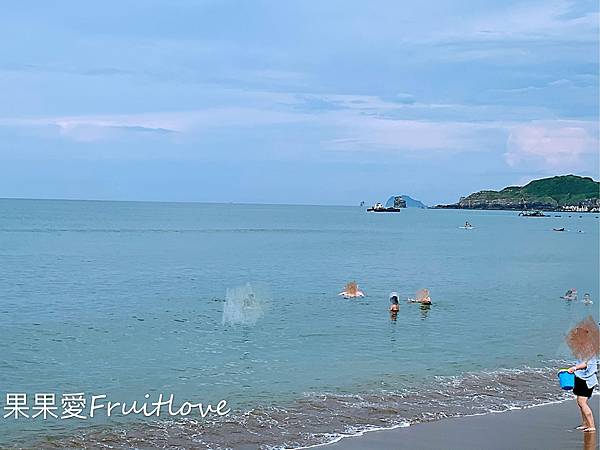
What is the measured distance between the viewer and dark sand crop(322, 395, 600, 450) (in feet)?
43.3

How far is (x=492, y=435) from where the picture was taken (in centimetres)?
1395

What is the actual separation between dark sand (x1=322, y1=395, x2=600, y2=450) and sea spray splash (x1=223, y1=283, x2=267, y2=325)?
13707mm

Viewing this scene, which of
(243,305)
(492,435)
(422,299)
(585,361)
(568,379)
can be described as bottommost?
(243,305)

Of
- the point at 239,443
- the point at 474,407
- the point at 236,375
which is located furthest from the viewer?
the point at 236,375

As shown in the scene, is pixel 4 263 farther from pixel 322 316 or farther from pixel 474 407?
pixel 474 407

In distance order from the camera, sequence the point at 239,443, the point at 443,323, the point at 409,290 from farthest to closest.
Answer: the point at 409,290 < the point at 443,323 < the point at 239,443

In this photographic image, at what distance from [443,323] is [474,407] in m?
12.7

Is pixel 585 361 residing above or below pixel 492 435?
above

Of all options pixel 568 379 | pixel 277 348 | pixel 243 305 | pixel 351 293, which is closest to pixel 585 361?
pixel 568 379

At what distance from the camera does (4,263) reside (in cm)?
5281

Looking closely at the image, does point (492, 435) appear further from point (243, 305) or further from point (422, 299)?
point (422, 299)

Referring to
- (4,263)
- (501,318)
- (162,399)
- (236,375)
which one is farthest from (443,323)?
(4,263)

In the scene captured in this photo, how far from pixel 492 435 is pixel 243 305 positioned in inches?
802

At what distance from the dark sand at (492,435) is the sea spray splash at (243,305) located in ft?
45.0
